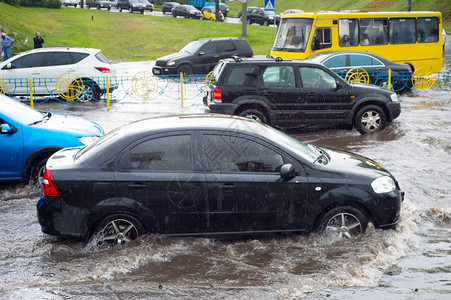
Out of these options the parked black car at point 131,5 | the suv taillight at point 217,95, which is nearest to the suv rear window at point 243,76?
the suv taillight at point 217,95

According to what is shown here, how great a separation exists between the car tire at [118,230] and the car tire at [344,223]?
2006 millimetres

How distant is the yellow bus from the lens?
2086 cm

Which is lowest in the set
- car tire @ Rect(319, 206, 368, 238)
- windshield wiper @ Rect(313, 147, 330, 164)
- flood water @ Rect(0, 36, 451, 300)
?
flood water @ Rect(0, 36, 451, 300)

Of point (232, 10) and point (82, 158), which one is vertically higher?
point (232, 10)

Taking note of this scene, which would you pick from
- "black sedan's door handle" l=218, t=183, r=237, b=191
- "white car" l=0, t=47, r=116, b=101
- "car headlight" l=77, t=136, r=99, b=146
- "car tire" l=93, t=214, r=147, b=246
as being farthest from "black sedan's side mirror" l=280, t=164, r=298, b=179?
"white car" l=0, t=47, r=116, b=101

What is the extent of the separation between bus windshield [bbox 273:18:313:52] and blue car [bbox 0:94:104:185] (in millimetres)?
12963

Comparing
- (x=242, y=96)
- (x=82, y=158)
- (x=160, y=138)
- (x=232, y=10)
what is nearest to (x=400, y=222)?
(x=160, y=138)

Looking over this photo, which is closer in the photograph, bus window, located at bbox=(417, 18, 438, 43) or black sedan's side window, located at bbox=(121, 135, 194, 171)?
black sedan's side window, located at bbox=(121, 135, 194, 171)

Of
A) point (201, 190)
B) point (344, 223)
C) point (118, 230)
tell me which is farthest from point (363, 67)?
point (118, 230)

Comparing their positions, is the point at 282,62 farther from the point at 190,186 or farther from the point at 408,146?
the point at 190,186

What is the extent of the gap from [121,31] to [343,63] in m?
29.7

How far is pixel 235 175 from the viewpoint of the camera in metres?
6.46

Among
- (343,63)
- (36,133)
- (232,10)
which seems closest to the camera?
(36,133)

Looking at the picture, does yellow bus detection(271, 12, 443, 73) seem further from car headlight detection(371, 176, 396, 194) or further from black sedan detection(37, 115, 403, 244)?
black sedan detection(37, 115, 403, 244)
